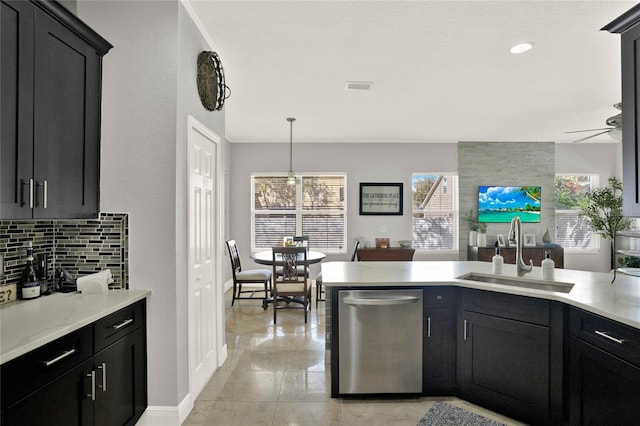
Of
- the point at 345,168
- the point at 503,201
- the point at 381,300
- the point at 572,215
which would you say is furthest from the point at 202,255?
the point at 572,215

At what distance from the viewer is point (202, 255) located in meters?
2.81

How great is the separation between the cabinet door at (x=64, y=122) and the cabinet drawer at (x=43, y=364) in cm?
61

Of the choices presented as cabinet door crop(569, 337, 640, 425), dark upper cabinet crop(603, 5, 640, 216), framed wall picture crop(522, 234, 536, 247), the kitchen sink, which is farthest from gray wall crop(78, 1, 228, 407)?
framed wall picture crop(522, 234, 536, 247)

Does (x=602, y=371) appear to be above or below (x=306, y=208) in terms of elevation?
below

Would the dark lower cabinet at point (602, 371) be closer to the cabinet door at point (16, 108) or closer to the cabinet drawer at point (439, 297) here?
the cabinet drawer at point (439, 297)

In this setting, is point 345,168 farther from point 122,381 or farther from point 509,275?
point 122,381

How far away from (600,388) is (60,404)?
2.57m

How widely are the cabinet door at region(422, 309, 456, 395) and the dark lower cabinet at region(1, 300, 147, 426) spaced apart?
191cm

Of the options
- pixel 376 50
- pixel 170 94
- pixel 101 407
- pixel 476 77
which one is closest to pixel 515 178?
pixel 476 77

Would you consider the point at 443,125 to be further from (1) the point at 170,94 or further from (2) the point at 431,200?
(1) the point at 170,94

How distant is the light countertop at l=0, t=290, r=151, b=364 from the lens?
140 cm

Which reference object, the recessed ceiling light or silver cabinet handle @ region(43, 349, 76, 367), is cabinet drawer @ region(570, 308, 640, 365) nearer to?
the recessed ceiling light

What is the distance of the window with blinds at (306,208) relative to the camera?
6867 mm

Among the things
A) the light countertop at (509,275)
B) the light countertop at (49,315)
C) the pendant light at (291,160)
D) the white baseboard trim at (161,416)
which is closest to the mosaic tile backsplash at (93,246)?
the light countertop at (49,315)
